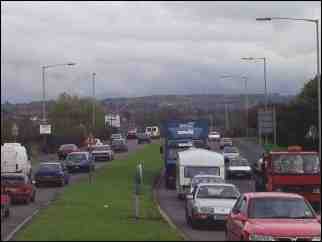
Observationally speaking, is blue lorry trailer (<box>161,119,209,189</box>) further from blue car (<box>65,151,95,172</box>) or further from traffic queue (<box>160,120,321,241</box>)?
blue car (<box>65,151,95,172</box>)

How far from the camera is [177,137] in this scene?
173 ft

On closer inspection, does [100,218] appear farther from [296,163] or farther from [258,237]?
[296,163]

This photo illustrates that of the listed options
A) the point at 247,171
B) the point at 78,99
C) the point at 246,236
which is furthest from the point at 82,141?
the point at 246,236

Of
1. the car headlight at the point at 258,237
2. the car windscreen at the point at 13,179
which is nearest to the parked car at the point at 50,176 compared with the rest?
the car windscreen at the point at 13,179

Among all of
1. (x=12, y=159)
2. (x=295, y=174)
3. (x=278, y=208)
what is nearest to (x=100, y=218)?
(x=278, y=208)

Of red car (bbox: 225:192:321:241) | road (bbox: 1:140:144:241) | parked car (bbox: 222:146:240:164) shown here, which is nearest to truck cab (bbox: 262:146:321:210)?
road (bbox: 1:140:144:241)

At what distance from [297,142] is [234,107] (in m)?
105

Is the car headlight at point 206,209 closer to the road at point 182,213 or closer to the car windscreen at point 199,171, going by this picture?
the road at point 182,213

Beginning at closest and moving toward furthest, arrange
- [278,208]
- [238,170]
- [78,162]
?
[278,208], [238,170], [78,162]

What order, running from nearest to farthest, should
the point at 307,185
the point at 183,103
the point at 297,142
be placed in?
the point at 307,185 → the point at 297,142 → the point at 183,103

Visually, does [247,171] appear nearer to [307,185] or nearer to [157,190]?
[157,190]

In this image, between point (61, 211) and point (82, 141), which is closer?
point (61, 211)

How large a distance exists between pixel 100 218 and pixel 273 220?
384 inches

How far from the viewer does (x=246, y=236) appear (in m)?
17.7
